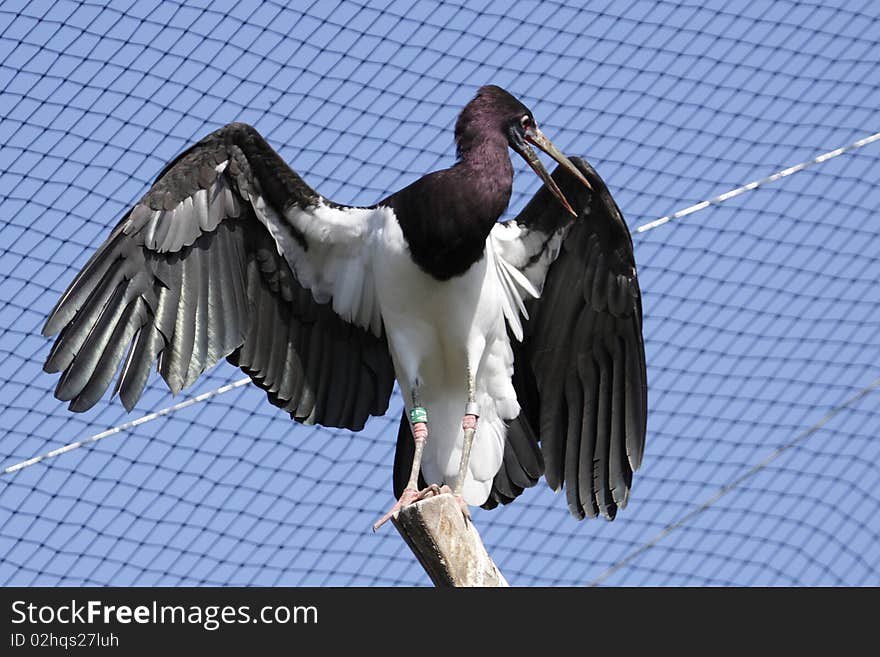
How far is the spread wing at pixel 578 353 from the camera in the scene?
5363mm

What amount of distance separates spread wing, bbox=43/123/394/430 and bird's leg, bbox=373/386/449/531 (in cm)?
30

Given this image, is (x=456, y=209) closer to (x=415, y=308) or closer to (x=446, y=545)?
(x=415, y=308)

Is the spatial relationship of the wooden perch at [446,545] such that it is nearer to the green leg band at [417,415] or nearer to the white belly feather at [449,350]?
the green leg band at [417,415]

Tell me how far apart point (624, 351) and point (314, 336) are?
0.88 m

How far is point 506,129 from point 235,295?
86cm

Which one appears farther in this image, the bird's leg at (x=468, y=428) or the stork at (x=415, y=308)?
the bird's leg at (x=468, y=428)

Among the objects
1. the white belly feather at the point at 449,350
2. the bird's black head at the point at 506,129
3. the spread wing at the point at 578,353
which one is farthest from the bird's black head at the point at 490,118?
the white belly feather at the point at 449,350

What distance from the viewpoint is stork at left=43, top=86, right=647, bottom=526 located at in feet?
16.4

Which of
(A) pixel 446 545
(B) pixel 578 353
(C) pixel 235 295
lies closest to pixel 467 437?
(B) pixel 578 353

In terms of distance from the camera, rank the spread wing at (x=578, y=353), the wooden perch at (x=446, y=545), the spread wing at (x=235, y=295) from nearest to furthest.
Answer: the wooden perch at (x=446, y=545)
the spread wing at (x=235, y=295)
the spread wing at (x=578, y=353)

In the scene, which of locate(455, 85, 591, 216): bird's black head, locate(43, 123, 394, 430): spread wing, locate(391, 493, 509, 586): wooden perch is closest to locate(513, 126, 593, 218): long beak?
locate(455, 85, 591, 216): bird's black head

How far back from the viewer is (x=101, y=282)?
196 inches

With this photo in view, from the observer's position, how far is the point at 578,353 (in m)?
5.50
